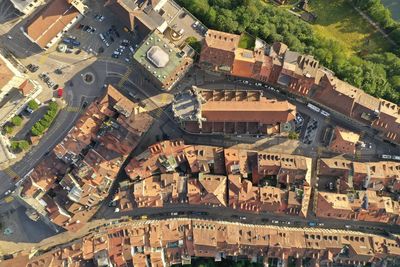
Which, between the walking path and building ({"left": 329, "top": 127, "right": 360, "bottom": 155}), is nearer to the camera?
building ({"left": 329, "top": 127, "right": 360, "bottom": 155})

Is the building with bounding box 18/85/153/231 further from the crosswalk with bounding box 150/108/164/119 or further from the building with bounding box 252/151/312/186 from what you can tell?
the building with bounding box 252/151/312/186

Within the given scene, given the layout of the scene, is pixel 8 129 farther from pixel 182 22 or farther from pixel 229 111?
pixel 229 111

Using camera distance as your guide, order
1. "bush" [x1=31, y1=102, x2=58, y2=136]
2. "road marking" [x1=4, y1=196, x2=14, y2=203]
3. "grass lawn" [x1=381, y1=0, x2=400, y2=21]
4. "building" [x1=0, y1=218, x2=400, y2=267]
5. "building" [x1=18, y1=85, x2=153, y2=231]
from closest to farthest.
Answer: "building" [x1=0, y1=218, x2=400, y2=267]
"building" [x1=18, y1=85, x2=153, y2=231]
"bush" [x1=31, y1=102, x2=58, y2=136]
"road marking" [x1=4, y1=196, x2=14, y2=203]
"grass lawn" [x1=381, y1=0, x2=400, y2=21]

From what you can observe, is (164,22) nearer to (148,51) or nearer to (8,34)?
(148,51)

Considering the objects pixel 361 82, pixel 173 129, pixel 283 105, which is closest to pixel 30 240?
pixel 173 129

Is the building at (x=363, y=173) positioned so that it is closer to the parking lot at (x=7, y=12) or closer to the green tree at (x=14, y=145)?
the green tree at (x=14, y=145)

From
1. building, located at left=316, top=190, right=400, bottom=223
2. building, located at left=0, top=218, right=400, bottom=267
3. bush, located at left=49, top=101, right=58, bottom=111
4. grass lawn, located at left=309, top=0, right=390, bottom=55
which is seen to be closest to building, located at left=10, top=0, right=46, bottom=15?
bush, located at left=49, top=101, right=58, bottom=111

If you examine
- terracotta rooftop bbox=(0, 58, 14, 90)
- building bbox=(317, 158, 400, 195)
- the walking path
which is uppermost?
the walking path
